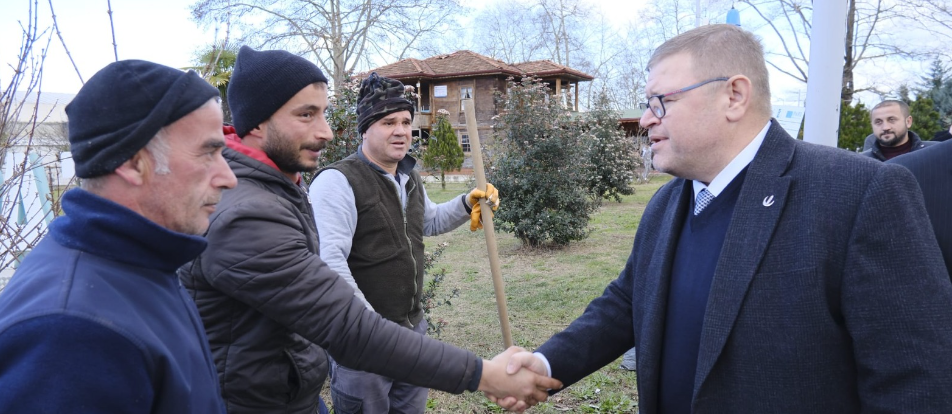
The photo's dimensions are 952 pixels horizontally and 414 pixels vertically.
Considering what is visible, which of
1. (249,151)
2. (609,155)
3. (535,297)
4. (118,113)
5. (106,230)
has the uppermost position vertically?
(118,113)

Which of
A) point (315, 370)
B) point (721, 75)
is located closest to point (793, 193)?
point (721, 75)

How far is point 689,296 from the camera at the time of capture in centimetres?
200

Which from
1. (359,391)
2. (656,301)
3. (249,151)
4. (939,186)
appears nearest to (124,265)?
(249,151)

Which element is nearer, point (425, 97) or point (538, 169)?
point (538, 169)

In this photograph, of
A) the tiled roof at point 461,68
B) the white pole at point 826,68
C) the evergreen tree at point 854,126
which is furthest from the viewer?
the tiled roof at point 461,68

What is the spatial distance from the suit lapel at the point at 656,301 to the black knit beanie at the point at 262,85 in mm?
1572

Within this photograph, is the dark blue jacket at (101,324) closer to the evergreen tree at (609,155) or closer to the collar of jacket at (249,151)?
the collar of jacket at (249,151)

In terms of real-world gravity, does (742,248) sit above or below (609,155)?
above

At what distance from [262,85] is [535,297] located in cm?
624

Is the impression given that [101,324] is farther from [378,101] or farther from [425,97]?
[425,97]

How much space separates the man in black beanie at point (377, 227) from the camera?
3115 millimetres

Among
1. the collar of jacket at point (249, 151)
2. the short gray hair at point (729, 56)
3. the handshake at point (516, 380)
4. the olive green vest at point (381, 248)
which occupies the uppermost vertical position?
the short gray hair at point (729, 56)

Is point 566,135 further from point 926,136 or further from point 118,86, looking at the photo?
point 926,136

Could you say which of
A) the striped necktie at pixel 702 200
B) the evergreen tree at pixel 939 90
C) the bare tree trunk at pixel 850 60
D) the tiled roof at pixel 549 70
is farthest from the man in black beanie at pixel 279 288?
the tiled roof at pixel 549 70
